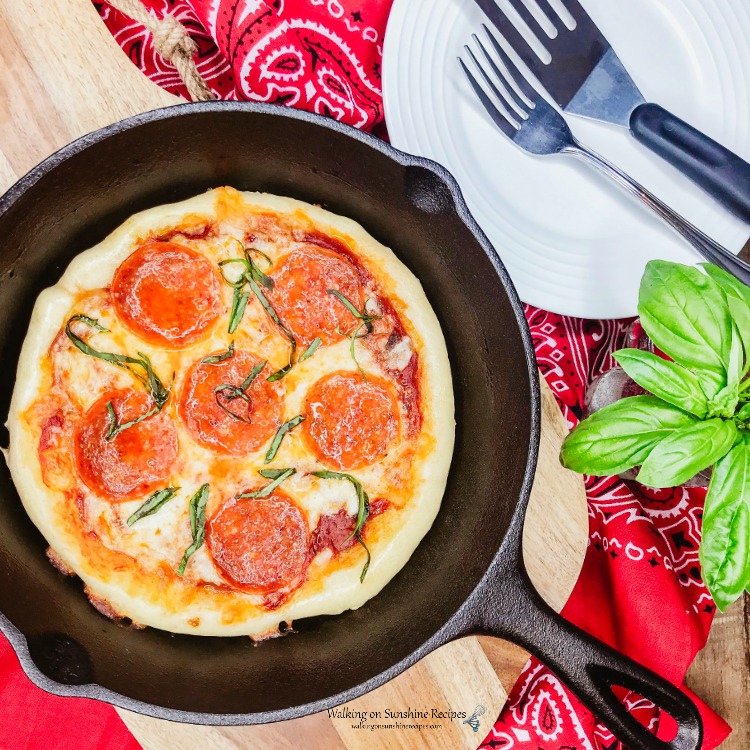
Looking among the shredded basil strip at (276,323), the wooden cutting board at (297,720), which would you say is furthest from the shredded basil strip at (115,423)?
the wooden cutting board at (297,720)

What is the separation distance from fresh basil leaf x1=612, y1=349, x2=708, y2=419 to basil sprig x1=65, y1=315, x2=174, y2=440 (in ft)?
3.98

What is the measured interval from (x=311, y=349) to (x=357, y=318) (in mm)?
163

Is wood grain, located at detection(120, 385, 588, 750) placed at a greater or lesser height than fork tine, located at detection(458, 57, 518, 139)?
lesser

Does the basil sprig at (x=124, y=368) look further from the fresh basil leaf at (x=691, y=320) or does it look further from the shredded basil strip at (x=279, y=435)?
the fresh basil leaf at (x=691, y=320)

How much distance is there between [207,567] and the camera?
2180 mm

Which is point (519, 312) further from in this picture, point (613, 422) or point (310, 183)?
point (310, 183)

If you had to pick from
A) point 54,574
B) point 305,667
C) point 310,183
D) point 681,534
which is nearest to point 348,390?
point 310,183

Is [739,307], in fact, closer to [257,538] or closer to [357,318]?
[357,318]

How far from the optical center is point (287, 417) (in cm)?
218

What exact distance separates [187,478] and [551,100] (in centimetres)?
158

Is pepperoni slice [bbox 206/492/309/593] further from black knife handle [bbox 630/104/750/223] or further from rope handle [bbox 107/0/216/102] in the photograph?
black knife handle [bbox 630/104/750/223]

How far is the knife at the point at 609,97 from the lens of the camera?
7.44ft

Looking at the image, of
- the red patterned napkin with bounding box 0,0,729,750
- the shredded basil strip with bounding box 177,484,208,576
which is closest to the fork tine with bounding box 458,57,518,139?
the red patterned napkin with bounding box 0,0,729,750

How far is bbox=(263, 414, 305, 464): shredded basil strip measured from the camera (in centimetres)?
213
